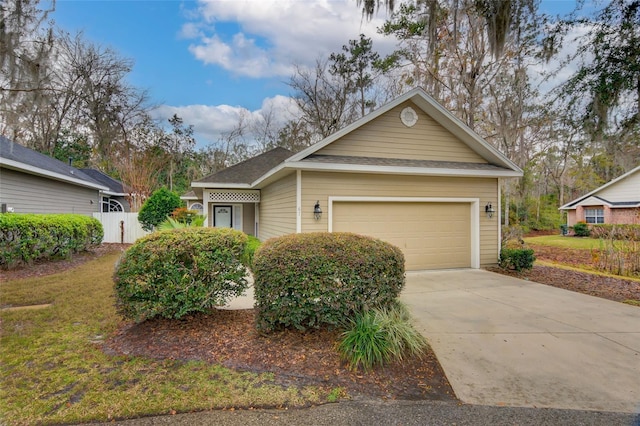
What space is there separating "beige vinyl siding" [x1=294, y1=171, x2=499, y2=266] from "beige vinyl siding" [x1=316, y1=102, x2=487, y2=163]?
2.23ft

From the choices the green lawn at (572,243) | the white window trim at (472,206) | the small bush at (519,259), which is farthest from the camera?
the green lawn at (572,243)

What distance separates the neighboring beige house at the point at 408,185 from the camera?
8062 millimetres

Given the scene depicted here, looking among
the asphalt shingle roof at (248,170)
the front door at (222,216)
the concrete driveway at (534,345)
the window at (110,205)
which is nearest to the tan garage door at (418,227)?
the concrete driveway at (534,345)

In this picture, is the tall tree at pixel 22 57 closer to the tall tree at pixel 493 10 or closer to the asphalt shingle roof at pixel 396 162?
the asphalt shingle roof at pixel 396 162

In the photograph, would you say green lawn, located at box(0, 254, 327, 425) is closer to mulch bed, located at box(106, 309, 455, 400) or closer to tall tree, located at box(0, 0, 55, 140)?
mulch bed, located at box(106, 309, 455, 400)

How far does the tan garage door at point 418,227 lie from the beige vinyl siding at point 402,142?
1.40 meters

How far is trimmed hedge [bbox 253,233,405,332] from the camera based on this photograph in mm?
3877

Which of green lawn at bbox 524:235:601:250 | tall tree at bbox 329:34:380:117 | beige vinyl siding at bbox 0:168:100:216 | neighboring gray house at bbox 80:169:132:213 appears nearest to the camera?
beige vinyl siding at bbox 0:168:100:216

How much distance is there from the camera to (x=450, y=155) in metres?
9.41

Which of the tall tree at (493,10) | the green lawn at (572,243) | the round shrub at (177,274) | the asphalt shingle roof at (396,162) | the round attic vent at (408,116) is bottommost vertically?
the green lawn at (572,243)

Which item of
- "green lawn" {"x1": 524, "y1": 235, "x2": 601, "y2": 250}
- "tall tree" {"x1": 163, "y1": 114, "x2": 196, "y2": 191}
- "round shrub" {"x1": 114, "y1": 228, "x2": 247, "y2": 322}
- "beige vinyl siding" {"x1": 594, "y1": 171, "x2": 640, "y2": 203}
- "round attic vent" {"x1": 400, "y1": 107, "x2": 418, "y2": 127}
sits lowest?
"green lawn" {"x1": 524, "y1": 235, "x2": 601, "y2": 250}

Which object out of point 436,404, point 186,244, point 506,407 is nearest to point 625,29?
point 506,407

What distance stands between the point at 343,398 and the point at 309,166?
549cm

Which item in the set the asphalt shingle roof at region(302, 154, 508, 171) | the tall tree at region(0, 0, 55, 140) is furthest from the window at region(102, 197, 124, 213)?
the asphalt shingle roof at region(302, 154, 508, 171)
